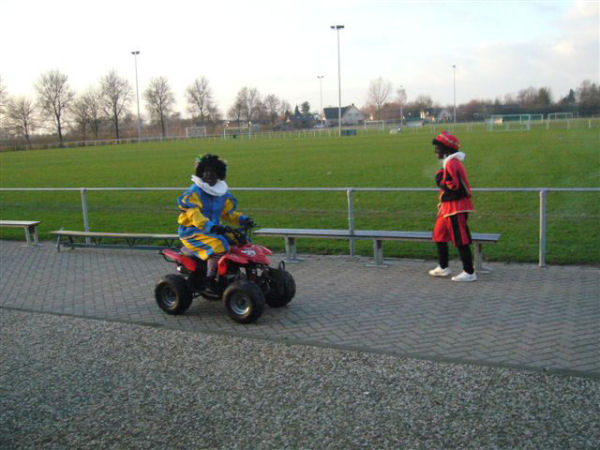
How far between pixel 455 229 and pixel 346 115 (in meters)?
115

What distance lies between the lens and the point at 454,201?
7.31 meters

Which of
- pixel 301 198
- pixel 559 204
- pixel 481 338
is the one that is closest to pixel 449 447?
pixel 481 338

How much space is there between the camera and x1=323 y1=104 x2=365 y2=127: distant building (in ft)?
370

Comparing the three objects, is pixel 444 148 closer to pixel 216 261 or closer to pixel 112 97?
pixel 216 261

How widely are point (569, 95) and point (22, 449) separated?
65.9m

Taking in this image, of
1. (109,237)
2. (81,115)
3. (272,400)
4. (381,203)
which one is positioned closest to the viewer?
(272,400)

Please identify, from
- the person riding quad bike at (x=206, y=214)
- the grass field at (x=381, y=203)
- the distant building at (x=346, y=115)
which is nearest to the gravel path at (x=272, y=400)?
Answer: the person riding quad bike at (x=206, y=214)

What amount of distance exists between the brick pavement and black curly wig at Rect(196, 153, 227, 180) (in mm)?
1528

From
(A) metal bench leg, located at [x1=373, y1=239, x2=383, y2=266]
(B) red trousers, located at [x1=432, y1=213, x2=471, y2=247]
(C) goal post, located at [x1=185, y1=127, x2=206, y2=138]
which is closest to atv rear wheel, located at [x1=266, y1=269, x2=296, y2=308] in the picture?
(B) red trousers, located at [x1=432, y1=213, x2=471, y2=247]

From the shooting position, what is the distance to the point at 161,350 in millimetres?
5480

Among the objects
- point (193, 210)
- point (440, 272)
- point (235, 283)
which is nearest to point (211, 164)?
point (193, 210)

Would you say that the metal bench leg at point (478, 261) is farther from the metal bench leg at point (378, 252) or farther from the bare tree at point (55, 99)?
the bare tree at point (55, 99)

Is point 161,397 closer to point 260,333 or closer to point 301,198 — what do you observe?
point 260,333

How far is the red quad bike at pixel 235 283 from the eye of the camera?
6.12 meters
